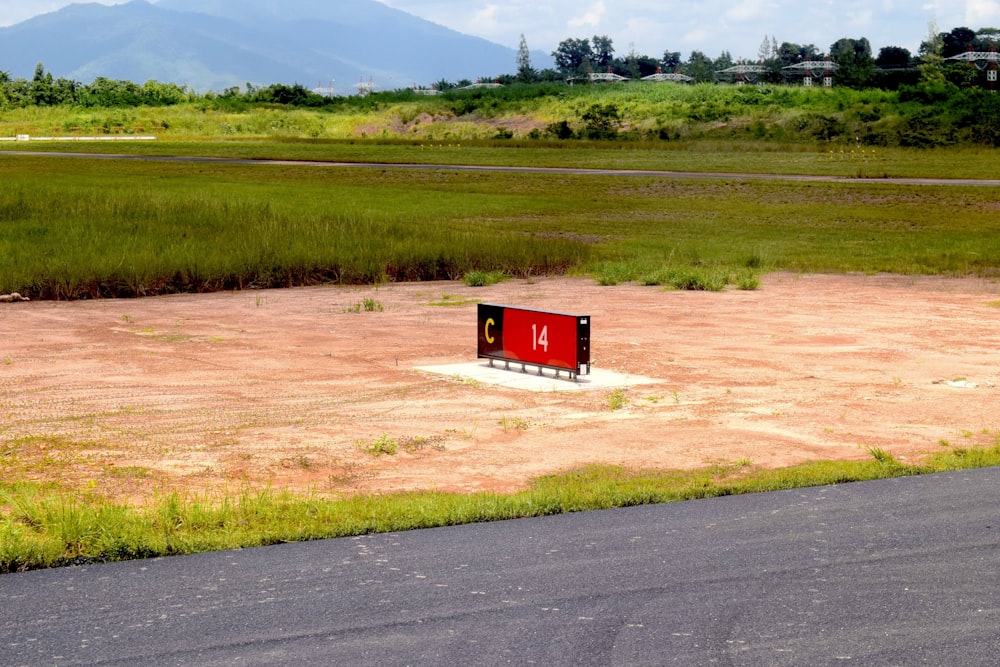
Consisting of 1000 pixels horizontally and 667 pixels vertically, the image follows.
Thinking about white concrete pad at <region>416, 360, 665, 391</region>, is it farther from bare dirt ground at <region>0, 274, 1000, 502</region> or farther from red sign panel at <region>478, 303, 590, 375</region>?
bare dirt ground at <region>0, 274, 1000, 502</region>

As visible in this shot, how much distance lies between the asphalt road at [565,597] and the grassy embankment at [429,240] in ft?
2.04

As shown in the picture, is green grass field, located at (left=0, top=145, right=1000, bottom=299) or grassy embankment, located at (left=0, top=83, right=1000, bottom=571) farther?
green grass field, located at (left=0, top=145, right=1000, bottom=299)

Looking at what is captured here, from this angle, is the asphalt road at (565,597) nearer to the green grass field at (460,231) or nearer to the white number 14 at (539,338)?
the white number 14 at (539,338)

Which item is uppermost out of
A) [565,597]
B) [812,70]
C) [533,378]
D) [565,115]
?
[812,70]

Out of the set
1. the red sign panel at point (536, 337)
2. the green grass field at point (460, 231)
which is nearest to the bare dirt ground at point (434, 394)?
the red sign panel at point (536, 337)

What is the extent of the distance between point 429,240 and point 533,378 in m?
16.1

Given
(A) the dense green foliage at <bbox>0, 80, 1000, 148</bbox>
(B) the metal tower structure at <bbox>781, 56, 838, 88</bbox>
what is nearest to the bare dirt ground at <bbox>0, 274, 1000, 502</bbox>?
(A) the dense green foliage at <bbox>0, 80, 1000, 148</bbox>

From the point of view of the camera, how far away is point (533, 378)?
15.3m

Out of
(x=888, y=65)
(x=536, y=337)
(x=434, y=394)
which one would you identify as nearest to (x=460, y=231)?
(x=536, y=337)

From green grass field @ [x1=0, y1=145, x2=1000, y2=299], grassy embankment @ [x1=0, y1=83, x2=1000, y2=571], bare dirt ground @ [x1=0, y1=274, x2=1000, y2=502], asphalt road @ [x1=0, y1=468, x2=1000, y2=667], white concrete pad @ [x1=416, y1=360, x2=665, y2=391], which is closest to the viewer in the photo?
asphalt road @ [x1=0, y1=468, x2=1000, y2=667]

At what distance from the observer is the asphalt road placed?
645cm

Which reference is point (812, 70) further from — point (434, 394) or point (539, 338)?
point (434, 394)

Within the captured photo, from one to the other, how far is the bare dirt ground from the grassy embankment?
0.78 metres

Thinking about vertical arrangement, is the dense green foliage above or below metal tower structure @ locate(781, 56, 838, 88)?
below
